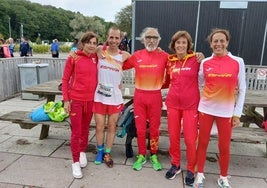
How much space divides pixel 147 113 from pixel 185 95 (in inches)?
25.3

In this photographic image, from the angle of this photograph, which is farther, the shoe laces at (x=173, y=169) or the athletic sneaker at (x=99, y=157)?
the athletic sneaker at (x=99, y=157)

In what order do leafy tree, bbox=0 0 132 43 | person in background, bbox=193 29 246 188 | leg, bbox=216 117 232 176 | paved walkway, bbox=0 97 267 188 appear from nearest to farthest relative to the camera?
person in background, bbox=193 29 246 188
leg, bbox=216 117 232 176
paved walkway, bbox=0 97 267 188
leafy tree, bbox=0 0 132 43

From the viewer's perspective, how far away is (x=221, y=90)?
316 centimetres

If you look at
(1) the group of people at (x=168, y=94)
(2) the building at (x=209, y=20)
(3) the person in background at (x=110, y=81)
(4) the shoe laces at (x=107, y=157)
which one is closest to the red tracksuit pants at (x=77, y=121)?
(1) the group of people at (x=168, y=94)

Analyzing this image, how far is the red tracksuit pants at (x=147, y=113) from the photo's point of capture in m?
3.67

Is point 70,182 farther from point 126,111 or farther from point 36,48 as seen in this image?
point 36,48

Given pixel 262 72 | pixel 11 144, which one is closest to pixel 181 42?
pixel 11 144

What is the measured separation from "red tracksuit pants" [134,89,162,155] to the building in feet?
23.3

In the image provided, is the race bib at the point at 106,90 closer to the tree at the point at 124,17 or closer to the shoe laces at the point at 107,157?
the shoe laces at the point at 107,157

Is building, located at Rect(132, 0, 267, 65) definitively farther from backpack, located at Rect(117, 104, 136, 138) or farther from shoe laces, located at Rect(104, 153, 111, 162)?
shoe laces, located at Rect(104, 153, 111, 162)

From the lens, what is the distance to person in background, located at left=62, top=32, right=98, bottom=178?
3.61m

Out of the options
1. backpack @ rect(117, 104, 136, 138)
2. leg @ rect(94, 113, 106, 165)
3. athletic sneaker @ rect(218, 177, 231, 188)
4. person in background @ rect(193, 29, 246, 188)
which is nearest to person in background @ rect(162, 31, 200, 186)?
person in background @ rect(193, 29, 246, 188)

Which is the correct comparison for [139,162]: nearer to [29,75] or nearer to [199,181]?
[199,181]

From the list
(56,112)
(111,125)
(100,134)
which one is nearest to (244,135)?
(111,125)
